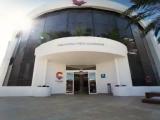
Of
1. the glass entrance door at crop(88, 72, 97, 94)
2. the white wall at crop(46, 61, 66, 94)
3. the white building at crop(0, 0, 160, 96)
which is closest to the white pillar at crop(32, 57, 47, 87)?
the white building at crop(0, 0, 160, 96)

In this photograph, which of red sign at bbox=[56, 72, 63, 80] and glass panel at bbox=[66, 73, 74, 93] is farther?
glass panel at bbox=[66, 73, 74, 93]

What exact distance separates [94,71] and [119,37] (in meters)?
5.20

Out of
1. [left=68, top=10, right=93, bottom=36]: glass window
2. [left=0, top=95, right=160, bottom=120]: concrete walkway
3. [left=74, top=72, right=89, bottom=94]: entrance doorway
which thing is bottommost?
[left=0, top=95, right=160, bottom=120]: concrete walkway

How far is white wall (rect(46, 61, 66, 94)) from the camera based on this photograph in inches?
763

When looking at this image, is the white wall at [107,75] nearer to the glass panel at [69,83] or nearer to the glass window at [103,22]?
the glass panel at [69,83]

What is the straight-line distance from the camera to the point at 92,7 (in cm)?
2273

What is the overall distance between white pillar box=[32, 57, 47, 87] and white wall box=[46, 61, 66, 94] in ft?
2.68

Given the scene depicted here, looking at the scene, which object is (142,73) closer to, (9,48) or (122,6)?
(122,6)

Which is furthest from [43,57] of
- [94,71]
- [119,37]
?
[119,37]

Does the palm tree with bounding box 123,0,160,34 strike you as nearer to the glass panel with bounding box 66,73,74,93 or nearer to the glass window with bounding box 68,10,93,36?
the glass window with bounding box 68,10,93,36

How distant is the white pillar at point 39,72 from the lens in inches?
716

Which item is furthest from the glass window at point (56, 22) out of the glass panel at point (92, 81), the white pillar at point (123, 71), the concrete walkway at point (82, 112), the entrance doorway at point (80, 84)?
the concrete walkway at point (82, 112)

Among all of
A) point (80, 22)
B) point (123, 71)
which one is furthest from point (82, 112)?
point (80, 22)

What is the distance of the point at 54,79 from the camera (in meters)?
19.6
